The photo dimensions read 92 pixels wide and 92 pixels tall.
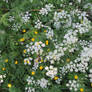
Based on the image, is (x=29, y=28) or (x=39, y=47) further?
(x=29, y=28)

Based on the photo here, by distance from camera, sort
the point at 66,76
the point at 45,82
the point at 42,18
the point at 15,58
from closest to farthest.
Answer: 1. the point at 45,82
2. the point at 66,76
3. the point at 15,58
4. the point at 42,18

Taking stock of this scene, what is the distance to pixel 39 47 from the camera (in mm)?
2562

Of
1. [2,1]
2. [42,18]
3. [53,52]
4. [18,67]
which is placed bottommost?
Result: [18,67]

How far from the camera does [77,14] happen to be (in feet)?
9.72

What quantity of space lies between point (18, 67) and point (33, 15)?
124 cm

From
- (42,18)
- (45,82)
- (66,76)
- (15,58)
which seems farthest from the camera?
(42,18)

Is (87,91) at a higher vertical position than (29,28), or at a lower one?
lower

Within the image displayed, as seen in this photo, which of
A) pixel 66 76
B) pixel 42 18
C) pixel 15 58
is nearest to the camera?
pixel 66 76

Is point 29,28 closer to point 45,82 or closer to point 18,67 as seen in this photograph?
point 18,67

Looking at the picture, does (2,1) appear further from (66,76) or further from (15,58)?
(66,76)

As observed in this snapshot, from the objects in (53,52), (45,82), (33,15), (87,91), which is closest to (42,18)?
(33,15)

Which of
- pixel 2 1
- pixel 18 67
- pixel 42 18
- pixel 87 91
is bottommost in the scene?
pixel 87 91

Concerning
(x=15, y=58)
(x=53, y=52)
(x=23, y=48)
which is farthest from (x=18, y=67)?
(x=53, y=52)

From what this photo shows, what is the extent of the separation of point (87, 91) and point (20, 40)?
1.68 m
